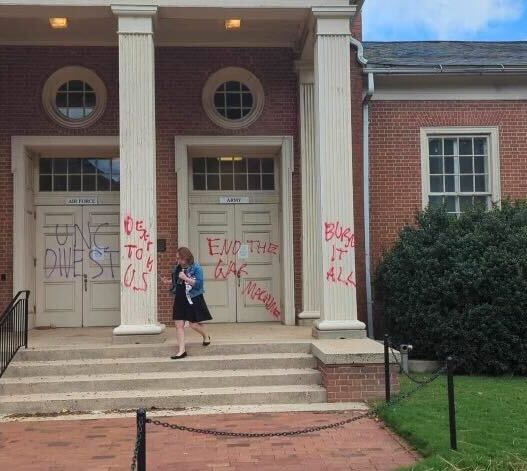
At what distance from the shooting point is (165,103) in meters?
12.7

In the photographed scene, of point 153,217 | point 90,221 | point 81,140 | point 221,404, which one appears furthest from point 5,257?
point 221,404

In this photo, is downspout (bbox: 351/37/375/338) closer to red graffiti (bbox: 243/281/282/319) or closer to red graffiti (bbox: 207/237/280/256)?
red graffiti (bbox: 243/281/282/319)

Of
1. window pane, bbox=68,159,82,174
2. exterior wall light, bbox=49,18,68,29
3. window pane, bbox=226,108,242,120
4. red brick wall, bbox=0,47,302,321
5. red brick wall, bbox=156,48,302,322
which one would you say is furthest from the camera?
window pane, bbox=68,159,82,174

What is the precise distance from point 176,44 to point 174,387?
22.5ft

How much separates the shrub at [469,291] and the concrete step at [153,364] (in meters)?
2.47

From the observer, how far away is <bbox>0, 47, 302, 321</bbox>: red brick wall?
1236 centimetres

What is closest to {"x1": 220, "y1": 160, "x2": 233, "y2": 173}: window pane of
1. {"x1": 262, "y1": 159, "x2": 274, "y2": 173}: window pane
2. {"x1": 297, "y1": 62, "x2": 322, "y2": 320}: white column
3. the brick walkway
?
{"x1": 262, "y1": 159, "x2": 274, "y2": 173}: window pane

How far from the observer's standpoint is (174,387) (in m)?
8.80

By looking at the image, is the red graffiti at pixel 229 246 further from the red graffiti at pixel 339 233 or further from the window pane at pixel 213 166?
the red graffiti at pixel 339 233

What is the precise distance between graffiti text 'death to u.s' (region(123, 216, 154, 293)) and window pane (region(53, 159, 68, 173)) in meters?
3.83

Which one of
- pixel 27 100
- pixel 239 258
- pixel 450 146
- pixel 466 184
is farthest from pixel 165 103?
pixel 466 184

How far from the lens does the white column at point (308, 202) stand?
1245cm

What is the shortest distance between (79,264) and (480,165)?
813 cm

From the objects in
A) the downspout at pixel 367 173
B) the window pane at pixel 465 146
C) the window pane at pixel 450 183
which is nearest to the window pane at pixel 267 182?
the downspout at pixel 367 173
